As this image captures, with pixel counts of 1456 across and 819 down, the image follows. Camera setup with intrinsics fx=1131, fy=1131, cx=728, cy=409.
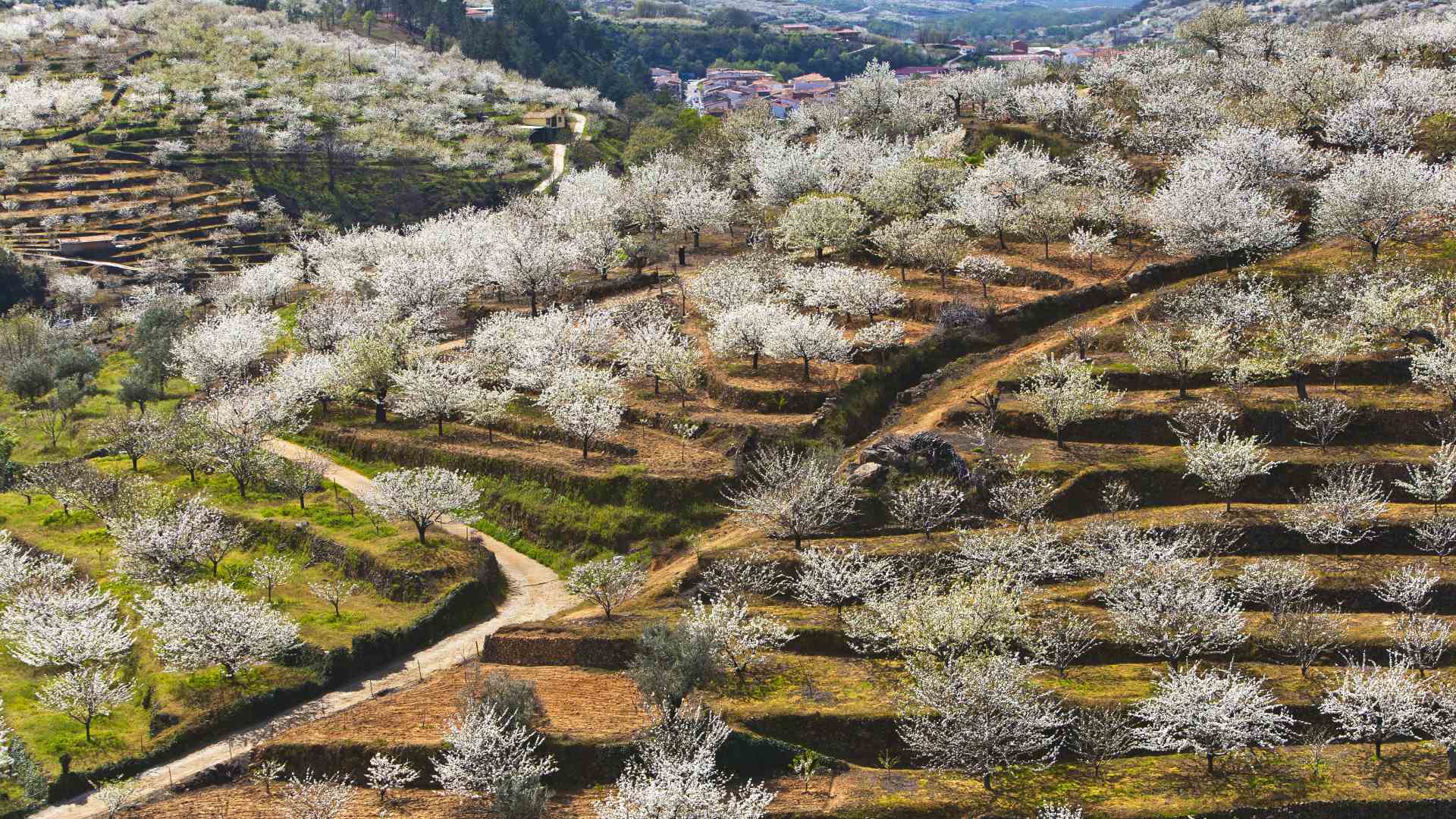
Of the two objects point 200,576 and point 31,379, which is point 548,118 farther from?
point 200,576

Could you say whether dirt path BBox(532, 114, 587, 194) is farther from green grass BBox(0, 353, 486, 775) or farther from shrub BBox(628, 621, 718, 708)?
shrub BBox(628, 621, 718, 708)

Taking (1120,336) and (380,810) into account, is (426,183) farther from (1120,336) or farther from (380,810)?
(380,810)

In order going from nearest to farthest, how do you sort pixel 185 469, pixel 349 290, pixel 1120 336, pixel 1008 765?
1. pixel 1008 765
2. pixel 1120 336
3. pixel 185 469
4. pixel 349 290

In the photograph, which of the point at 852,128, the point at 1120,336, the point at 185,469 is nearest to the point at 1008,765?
the point at 1120,336

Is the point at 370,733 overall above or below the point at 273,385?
below

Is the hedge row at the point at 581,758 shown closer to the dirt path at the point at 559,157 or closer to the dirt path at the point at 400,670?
the dirt path at the point at 400,670

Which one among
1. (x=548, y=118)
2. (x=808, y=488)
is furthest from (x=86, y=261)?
(x=808, y=488)

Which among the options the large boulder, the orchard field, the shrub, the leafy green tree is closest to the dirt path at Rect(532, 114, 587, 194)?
the orchard field
